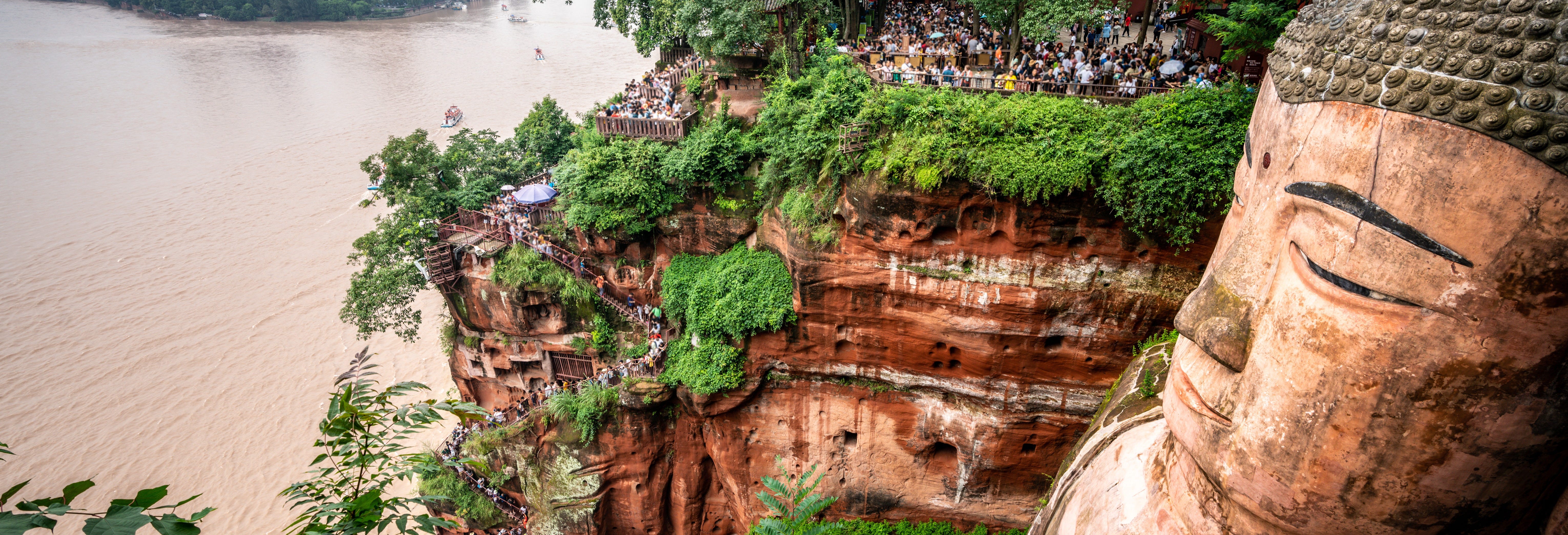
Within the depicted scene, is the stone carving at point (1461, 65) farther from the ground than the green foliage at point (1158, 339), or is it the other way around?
the stone carving at point (1461, 65)

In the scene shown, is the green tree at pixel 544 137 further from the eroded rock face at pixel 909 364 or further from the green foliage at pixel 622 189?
the green foliage at pixel 622 189

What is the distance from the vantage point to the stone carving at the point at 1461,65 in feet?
12.0

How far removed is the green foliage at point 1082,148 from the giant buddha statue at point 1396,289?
6.43 m

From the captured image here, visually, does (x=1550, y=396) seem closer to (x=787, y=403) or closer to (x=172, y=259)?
(x=787, y=403)

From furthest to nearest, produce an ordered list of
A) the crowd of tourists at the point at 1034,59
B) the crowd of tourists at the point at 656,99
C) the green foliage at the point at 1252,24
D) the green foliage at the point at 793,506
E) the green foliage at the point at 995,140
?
the crowd of tourists at the point at 656,99 < the crowd of tourists at the point at 1034,59 < the green foliage at the point at 995,140 < the green foliage at the point at 793,506 < the green foliage at the point at 1252,24

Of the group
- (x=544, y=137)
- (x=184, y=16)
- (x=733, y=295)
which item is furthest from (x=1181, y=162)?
(x=184, y=16)

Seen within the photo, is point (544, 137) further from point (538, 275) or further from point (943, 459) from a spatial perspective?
point (943, 459)

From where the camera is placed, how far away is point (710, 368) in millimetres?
16672

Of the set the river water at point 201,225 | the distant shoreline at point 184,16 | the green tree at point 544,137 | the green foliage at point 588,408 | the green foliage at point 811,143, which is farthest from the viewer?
the distant shoreline at point 184,16

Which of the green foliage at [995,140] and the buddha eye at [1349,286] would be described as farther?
the green foliage at [995,140]

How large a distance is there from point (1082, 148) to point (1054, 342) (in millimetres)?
3961

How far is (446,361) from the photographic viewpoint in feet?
98.8

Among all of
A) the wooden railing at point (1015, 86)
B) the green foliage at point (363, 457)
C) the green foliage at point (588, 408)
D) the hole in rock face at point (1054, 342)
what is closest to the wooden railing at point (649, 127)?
the wooden railing at point (1015, 86)

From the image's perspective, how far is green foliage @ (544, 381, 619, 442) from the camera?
17828mm
